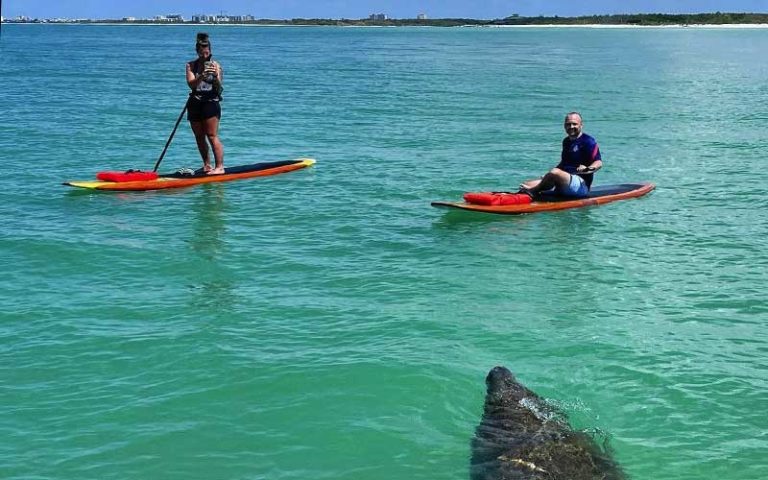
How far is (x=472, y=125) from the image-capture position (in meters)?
23.7

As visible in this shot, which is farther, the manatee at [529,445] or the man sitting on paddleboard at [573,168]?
the man sitting on paddleboard at [573,168]

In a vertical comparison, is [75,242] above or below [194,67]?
below

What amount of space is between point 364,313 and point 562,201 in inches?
214

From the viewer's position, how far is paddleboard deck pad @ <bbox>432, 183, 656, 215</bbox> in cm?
1296

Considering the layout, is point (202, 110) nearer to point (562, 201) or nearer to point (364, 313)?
point (562, 201)

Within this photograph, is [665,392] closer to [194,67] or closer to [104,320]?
[104,320]

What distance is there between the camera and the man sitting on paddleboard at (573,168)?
1342cm

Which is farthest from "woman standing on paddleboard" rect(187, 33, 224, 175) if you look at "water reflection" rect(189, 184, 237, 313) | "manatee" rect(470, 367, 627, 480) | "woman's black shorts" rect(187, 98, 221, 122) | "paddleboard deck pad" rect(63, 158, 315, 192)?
"manatee" rect(470, 367, 627, 480)

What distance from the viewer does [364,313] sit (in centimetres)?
905

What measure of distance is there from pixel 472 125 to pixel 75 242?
13.9 m

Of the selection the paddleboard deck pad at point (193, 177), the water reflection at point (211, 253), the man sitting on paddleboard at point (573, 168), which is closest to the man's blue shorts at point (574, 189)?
the man sitting on paddleboard at point (573, 168)

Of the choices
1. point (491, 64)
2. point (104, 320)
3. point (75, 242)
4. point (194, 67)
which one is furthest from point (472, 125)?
point (491, 64)

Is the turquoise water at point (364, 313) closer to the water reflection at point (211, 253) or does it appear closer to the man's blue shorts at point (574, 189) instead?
the water reflection at point (211, 253)

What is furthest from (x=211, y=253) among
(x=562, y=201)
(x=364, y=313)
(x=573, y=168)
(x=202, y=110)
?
(x=573, y=168)
